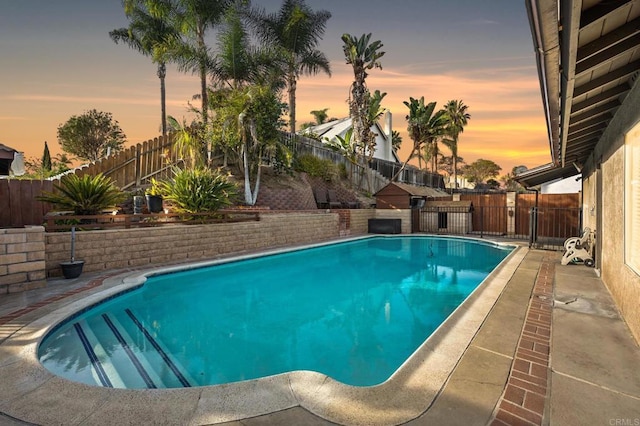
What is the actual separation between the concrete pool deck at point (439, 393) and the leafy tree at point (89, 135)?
33.9 metres

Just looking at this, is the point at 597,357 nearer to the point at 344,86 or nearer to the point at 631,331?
the point at 631,331

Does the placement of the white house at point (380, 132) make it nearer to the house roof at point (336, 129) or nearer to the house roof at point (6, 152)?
the house roof at point (336, 129)

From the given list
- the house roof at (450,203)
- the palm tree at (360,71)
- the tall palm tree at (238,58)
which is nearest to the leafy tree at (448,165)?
the palm tree at (360,71)

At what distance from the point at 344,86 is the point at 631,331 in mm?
21975

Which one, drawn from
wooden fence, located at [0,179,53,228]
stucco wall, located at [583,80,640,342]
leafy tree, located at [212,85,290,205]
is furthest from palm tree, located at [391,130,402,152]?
wooden fence, located at [0,179,53,228]

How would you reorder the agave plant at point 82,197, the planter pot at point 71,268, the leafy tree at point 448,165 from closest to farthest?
the planter pot at point 71,268, the agave plant at point 82,197, the leafy tree at point 448,165

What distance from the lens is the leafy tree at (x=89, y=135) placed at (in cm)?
2967

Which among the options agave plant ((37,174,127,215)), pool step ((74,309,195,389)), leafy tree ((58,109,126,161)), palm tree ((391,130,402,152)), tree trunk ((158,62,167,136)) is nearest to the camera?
pool step ((74,309,195,389))

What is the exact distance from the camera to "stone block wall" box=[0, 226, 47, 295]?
5.52 m

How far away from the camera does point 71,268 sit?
6.73 m

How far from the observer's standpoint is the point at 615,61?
325cm

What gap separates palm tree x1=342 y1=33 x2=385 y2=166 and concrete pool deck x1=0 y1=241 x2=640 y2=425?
19708 millimetres

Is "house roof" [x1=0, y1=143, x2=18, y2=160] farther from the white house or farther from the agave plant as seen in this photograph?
the white house

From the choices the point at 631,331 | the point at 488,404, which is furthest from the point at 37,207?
the point at 631,331
